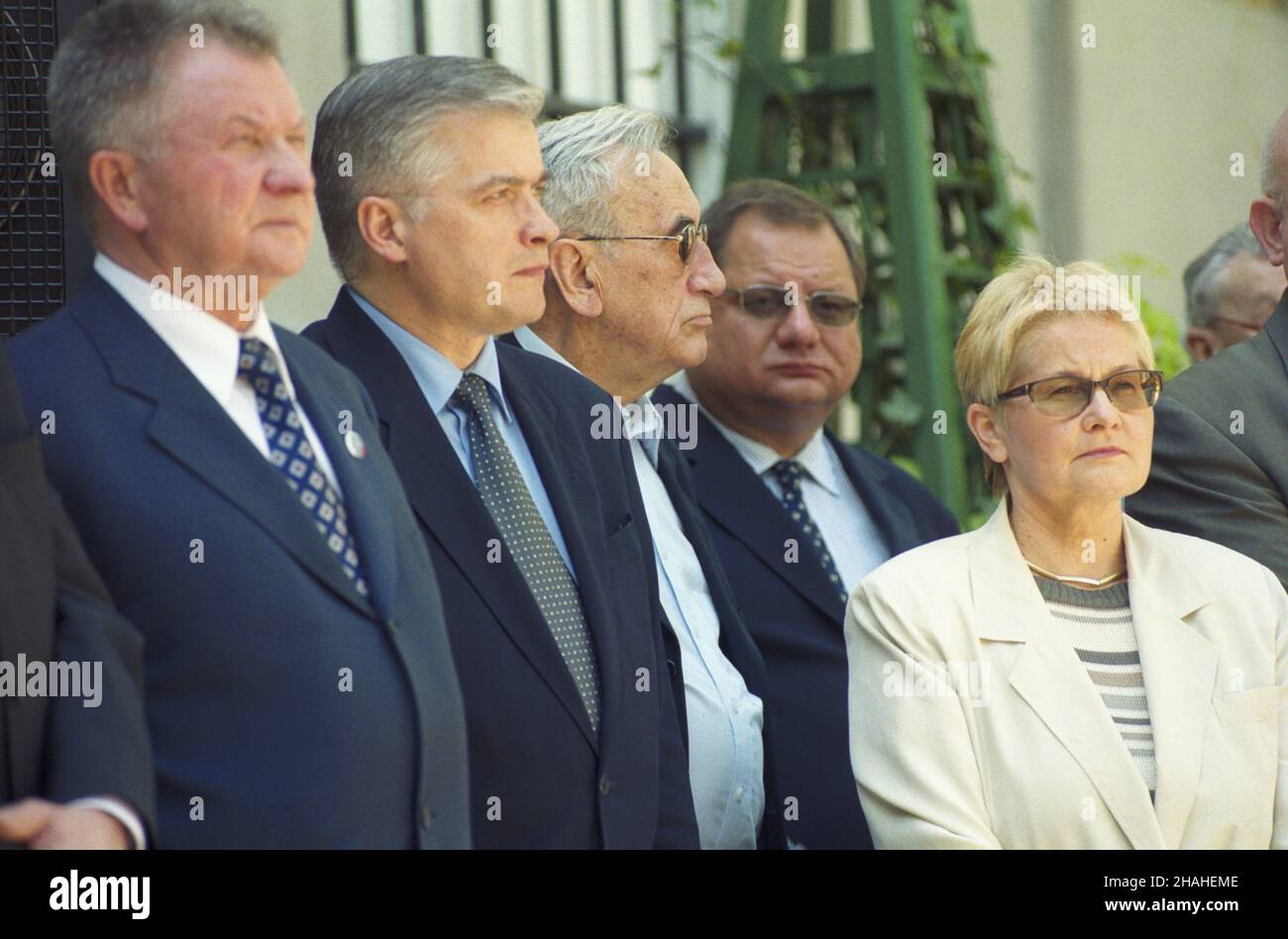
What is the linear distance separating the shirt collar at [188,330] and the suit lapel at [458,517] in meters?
0.49

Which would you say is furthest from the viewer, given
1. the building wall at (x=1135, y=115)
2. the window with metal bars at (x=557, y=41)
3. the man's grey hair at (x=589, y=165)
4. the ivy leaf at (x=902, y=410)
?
the building wall at (x=1135, y=115)

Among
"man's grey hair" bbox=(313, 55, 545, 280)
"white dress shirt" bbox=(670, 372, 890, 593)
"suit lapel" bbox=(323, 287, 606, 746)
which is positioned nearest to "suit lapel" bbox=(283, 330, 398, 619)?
"suit lapel" bbox=(323, 287, 606, 746)

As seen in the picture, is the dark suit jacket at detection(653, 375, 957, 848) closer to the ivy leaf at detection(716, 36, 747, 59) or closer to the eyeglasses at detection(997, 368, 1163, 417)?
the eyeglasses at detection(997, 368, 1163, 417)

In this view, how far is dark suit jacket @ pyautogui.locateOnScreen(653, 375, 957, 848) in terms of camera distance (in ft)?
13.0

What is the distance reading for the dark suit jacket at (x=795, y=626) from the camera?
13.0 feet

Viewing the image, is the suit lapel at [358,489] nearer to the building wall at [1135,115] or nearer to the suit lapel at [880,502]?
the suit lapel at [880,502]

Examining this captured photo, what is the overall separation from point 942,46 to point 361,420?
4612 millimetres

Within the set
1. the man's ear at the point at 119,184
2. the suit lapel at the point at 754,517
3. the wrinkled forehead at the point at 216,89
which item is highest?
the wrinkled forehead at the point at 216,89

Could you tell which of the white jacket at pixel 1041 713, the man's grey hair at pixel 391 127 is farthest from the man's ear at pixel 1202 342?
the man's grey hair at pixel 391 127

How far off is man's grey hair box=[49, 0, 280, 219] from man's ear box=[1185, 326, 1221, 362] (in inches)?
150

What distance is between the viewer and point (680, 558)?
3.80 metres

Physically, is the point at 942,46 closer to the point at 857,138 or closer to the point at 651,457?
the point at 857,138
